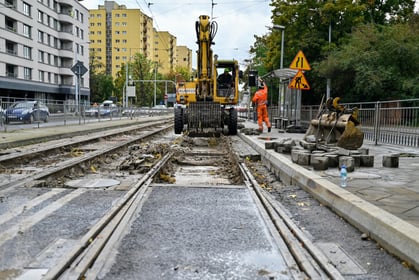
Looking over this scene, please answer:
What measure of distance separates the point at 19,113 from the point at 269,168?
15.0 m

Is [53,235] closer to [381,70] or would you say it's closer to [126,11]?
[381,70]

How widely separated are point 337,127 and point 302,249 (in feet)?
17.9

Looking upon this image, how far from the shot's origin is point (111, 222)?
4.44 m

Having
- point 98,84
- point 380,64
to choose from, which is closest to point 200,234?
point 380,64

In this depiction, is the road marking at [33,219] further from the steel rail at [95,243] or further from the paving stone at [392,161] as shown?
the paving stone at [392,161]

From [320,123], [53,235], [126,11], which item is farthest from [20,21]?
[126,11]

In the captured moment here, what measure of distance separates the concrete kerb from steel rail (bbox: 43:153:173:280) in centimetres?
237

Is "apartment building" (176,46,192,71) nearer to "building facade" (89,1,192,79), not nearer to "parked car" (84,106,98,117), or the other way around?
"building facade" (89,1,192,79)

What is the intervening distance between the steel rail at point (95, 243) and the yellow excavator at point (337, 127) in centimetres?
439

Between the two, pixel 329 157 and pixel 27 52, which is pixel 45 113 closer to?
pixel 329 157

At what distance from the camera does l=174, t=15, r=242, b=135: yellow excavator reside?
16781 millimetres

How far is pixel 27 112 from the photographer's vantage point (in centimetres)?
2020

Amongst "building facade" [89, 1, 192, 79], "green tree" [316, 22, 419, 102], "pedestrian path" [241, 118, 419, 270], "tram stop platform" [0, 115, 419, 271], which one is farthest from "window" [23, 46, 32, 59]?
"building facade" [89, 1, 192, 79]

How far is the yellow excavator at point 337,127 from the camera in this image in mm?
8125
